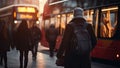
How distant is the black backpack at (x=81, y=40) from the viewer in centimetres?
696

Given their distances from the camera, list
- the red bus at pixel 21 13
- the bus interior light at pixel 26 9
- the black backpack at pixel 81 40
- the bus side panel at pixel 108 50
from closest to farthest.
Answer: the black backpack at pixel 81 40
the bus side panel at pixel 108 50
the red bus at pixel 21 13
the bus interior light at pixel 26 9

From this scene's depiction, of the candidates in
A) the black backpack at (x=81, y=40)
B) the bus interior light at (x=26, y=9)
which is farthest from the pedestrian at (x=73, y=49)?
the bus interior light at (x=26, y=9)

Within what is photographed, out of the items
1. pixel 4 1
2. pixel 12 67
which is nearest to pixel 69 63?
pixel 12 67

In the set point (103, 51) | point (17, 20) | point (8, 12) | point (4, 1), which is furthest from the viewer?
point (4, 1)

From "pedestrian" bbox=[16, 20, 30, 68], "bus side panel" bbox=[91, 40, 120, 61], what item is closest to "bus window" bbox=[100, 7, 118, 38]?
"bus side panel" bbox=[91, 40, 120, 61]

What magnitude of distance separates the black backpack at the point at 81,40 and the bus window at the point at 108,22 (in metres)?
9.33

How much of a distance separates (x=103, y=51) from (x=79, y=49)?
10446 mm

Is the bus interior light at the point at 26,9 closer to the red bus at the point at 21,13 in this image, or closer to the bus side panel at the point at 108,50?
the red bus at the point at 21,13

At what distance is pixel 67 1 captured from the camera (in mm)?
22453

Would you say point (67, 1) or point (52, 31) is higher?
point (67, 1)

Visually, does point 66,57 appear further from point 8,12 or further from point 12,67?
point 8,12

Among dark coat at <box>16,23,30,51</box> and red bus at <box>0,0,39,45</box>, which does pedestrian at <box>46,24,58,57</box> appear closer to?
dark coat at <box>16,23,30,51</box>

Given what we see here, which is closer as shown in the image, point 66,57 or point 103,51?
point 66,57

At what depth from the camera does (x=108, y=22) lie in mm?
17188
